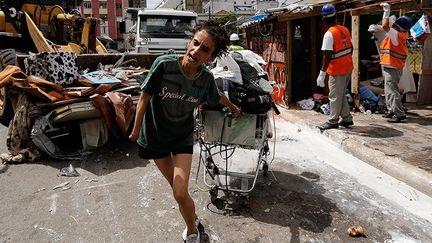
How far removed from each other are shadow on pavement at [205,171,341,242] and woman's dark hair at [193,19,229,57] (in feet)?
5.09

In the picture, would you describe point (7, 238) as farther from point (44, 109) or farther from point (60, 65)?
point (60, 65)

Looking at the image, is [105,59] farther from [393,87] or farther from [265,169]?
[393,87]

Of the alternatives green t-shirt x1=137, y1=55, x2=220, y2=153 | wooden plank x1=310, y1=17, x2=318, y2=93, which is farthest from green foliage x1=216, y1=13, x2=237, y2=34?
wooden plank x1=310, y1=17, x2=318, y2=93

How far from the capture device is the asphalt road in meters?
2.96

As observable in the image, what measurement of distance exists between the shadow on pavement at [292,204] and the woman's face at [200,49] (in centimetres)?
154

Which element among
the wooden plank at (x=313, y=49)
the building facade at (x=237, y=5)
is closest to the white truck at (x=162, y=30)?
the wooden plank at (x=313, y=49)

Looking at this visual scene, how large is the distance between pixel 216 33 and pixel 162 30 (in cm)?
854

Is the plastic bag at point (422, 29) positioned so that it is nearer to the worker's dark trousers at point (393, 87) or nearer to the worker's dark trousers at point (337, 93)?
the worker's dark trousers at point (393, 87)

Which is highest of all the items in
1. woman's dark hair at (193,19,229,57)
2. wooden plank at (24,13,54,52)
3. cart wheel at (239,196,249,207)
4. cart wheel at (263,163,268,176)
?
wooden plank at (24,13,54,52)

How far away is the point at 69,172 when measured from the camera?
14.3ft

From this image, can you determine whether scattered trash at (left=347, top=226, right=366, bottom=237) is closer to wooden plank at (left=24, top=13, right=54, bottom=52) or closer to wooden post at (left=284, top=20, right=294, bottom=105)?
wooden post at (left=284, top=20, right=294, bottom=105)

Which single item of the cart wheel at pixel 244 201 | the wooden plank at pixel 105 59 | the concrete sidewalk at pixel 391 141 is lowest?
the cart wheel at pixel 244 201

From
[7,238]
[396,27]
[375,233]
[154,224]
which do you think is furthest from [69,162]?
[396,27]

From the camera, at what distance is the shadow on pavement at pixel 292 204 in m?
3.12
